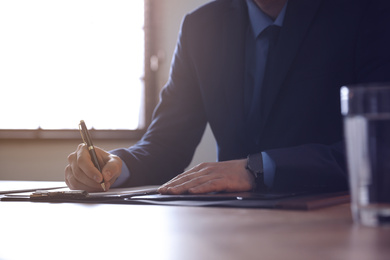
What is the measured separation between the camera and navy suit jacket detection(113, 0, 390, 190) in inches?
60.2

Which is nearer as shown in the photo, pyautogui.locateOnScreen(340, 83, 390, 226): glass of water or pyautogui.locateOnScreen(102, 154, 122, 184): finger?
pyautogui.locateOnScreen(340, 83, 390, 226): glass of water

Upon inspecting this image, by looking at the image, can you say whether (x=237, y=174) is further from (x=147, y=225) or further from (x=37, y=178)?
(x=37, y=178)

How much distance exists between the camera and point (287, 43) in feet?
5.14

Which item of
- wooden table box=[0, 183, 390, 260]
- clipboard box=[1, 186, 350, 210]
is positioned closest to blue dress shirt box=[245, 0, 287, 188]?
clipboard box=[1, 186, 350, 210]

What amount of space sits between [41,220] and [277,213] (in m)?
0.37

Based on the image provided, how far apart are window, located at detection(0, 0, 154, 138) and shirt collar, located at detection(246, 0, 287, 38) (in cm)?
179

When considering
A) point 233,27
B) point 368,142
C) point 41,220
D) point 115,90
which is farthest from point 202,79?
point 115,90

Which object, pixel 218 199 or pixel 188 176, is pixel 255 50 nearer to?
pixel 188 176

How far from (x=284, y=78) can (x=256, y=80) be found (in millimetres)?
128

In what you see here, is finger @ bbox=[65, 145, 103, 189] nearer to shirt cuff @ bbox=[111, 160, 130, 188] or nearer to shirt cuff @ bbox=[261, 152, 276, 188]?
shirt cuff @ bbox=[111, 160, 130, 188]

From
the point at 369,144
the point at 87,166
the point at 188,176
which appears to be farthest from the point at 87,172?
the point at 369,144

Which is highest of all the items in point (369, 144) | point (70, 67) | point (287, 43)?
point (70, 67)

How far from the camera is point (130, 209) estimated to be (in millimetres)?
840

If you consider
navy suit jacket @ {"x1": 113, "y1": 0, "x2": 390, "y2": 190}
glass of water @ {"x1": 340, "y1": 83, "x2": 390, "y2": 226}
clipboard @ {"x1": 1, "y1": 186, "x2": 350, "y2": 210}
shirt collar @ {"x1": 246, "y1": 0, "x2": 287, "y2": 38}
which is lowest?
clipboard @ {"x1": 1, "y1": 186, "x2": 350, "y2": 210}
